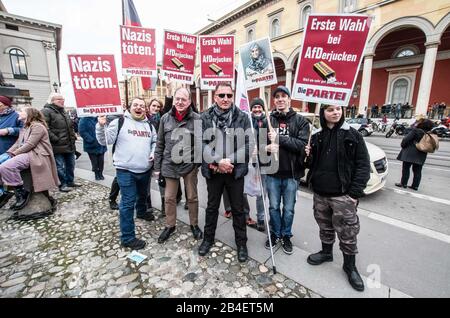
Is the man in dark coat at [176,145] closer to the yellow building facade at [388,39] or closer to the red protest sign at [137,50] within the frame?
the red protest sign at [137,50]

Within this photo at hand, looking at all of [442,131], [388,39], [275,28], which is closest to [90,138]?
[442,131]

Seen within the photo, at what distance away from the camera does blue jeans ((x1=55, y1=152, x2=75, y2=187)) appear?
5156 mm

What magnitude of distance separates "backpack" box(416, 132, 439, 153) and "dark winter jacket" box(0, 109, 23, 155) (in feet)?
28.7

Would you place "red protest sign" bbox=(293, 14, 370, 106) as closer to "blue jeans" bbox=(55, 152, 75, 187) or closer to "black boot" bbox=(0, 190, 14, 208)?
"blue jeans" bbox=(55, 152, 75, 187)

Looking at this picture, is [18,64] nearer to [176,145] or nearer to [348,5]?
[176,145]

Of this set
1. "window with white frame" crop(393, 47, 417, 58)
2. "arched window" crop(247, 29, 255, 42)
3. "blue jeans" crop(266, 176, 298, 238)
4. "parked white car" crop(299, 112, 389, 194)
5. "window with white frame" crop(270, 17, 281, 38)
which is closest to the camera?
"blue jeans" crop(266, 176, 298, 238)

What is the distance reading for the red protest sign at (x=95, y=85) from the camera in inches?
127

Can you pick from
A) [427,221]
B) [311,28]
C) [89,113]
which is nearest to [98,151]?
[89,113]

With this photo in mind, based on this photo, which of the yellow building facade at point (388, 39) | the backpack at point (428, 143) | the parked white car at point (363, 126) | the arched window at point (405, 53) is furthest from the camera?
the arched window at point (405, 53)

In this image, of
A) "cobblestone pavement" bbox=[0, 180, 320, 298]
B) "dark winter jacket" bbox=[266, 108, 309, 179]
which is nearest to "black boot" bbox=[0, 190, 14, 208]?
"cobblestone pavement" bbox=[0, 180, 320, 298]

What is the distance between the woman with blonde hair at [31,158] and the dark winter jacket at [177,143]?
241cm

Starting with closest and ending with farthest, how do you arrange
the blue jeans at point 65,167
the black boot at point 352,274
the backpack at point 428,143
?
1. the black boot at point 352,274
2. the backpack at point 428,143
3. the blue jeans at point 65,167

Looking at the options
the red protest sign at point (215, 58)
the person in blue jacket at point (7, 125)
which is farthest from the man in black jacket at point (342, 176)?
the person in blue jacket at point (7, 125)
